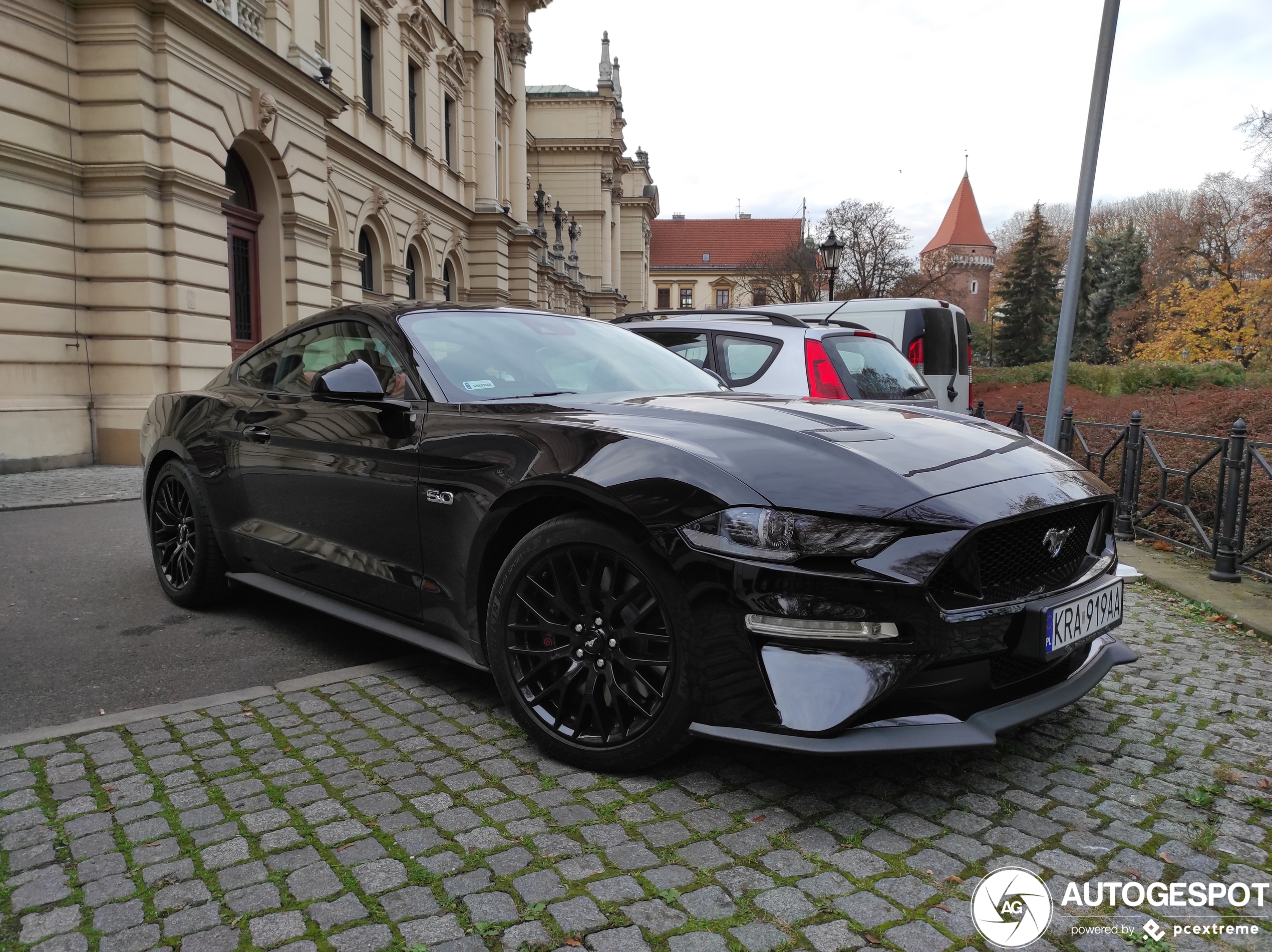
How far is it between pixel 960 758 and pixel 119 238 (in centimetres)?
1414

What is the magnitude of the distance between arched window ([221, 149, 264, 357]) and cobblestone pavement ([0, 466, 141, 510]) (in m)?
4.57

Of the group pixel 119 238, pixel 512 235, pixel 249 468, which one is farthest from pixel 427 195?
pixel 249 468

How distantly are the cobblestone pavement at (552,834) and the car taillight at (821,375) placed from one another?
138 inches

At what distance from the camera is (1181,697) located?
147 inches

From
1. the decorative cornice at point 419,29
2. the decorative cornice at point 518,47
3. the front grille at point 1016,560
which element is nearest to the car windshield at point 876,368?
the front grille at point 1016,560

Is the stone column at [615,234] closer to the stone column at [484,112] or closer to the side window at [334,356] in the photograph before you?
the stone column at [484,112]

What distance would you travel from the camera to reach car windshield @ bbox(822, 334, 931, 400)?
6871 mm

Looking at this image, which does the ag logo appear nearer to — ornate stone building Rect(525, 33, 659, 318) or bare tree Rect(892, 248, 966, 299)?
bare tree Rect(892, 248, 966, 299)

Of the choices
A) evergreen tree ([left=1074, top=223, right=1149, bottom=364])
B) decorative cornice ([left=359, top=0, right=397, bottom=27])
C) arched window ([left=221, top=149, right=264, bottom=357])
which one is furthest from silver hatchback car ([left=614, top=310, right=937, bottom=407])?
evergreen tree ([left=1074, top=223, right=1149, bottom=364])

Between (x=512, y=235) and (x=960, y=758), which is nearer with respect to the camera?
(x=960, y=758)

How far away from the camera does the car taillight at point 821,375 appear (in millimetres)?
6551

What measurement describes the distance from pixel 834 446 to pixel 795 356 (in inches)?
163

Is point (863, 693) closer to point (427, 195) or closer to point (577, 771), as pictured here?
point (577, 771)

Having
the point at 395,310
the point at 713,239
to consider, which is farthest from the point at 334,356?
the point at 713,239
